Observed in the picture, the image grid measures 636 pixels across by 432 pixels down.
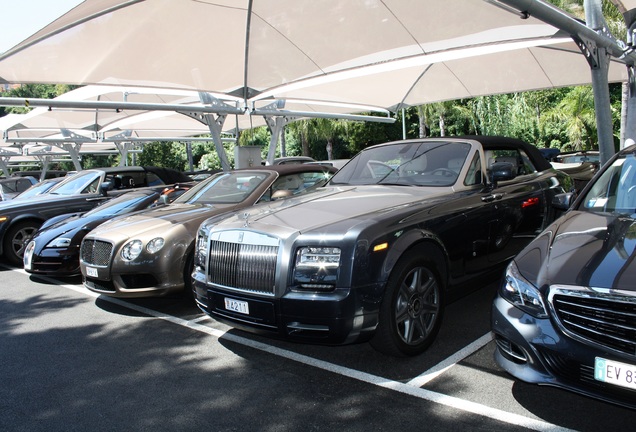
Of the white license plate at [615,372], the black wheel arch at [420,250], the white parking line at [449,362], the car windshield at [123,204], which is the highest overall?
the car windshield at [123,204]

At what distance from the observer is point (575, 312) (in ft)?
8.80

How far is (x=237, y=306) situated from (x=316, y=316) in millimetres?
743

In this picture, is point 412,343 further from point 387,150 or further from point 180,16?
point 180,16

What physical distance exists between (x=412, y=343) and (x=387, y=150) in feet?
8.07

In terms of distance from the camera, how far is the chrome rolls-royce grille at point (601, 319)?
2.48m

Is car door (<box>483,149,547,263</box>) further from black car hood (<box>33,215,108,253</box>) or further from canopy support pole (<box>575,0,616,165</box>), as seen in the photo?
black car hood (<box>33,215,108,253</box>)

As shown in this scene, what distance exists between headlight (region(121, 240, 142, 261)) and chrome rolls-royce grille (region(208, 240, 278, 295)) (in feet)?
5.31

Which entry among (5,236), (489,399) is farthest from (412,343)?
(5,236)

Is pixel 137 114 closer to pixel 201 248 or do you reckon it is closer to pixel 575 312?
pixel 201 248

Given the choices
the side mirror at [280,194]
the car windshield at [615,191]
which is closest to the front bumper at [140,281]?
the side mirror at [280,194]

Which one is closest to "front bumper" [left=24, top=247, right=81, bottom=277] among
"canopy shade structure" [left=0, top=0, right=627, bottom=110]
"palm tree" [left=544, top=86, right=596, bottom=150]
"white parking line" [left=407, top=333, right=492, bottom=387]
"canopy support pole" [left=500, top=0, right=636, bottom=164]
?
"canopy shade structure" [left=0, top=0, right=627, bottom=110]

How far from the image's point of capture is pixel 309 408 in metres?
3.28

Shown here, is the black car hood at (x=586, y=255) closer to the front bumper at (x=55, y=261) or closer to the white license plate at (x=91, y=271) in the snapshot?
the white license plate at (x=91, y=271)

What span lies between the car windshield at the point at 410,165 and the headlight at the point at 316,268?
5.95 feet
